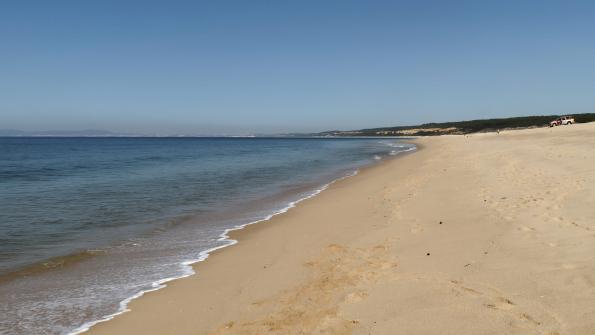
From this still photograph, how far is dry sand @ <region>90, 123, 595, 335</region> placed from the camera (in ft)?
13.8

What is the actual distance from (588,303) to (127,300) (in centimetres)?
532

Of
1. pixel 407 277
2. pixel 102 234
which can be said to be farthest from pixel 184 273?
pixel 102 234

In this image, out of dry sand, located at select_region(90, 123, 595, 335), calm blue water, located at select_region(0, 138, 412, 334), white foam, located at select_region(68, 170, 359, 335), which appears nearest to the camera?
dry sand, located at select_region(90, 123, 595, 335)

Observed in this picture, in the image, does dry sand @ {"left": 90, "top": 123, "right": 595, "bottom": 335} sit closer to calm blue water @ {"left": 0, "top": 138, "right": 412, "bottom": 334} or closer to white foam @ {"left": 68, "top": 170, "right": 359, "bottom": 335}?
white foam @ {"left": 68, "top": 170, "right": 359, "bottom": 335}

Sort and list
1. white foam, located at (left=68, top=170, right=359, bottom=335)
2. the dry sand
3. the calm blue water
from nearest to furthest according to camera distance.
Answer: the dry sand, white foam, located at (left=68, top=170, right=359, bottom=335), the calm blue water

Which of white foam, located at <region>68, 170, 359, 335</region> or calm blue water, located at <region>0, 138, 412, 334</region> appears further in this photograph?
calm blue water, located at <region>0, 138, 412, 334</region>

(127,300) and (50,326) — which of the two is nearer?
(50,326)

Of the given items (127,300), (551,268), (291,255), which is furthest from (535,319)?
(127,300)

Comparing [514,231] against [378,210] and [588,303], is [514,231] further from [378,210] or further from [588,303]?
[378,210]

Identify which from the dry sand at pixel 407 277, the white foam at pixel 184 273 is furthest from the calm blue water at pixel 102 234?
the dry sand at pixel 407 277

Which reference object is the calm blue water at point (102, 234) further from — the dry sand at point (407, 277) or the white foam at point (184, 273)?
the dry sand at point (407, 277)

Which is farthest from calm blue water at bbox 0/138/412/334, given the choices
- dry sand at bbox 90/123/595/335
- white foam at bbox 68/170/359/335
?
dry sand at bbox 90/123/595/335

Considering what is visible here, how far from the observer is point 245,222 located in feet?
37.0

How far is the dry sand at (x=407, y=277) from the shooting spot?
420 centimetres
